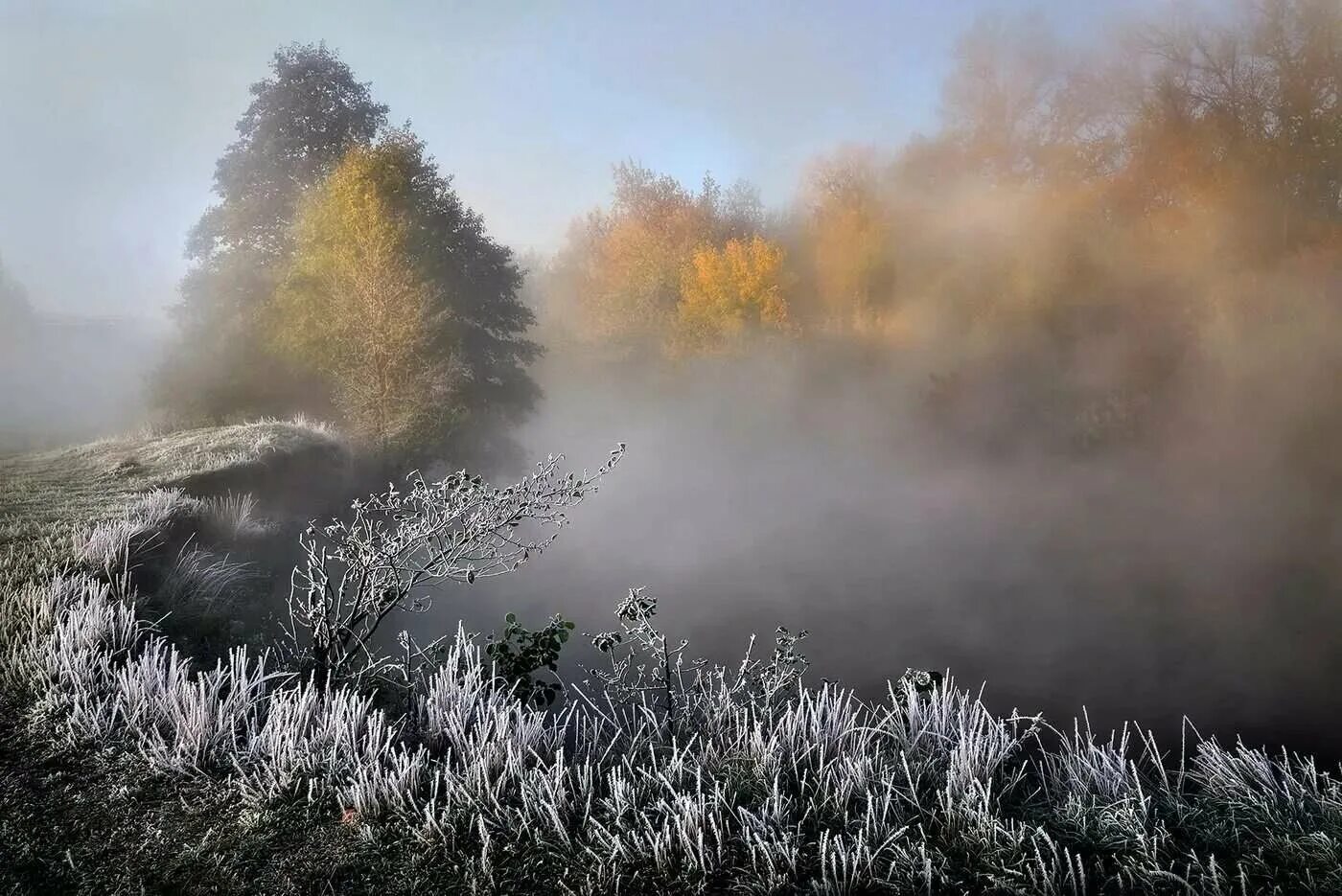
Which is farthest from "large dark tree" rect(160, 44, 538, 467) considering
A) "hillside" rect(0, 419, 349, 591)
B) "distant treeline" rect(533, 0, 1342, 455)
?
"distant treeline" rect(533, 0, 1342, 455)

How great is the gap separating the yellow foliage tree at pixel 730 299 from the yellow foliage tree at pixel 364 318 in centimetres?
767

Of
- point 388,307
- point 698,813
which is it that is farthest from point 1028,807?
point 388,307

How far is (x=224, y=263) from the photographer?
10148mm

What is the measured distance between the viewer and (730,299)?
1714cm

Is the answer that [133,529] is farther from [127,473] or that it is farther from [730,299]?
[730,299]

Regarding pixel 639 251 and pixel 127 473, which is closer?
pixel 127 473

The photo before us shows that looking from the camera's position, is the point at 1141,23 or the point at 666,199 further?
the point at 666,199

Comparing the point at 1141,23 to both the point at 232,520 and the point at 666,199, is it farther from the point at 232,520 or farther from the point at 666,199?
the point at 232,520

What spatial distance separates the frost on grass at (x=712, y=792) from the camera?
189cm

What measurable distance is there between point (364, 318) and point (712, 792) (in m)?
8.74

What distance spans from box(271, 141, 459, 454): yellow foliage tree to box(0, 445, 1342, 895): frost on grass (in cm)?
636

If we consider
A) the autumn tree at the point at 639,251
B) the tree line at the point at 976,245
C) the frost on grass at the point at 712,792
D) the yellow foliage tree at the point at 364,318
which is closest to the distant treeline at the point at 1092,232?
the tree line at the point at 976,245

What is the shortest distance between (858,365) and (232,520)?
12.1 metres

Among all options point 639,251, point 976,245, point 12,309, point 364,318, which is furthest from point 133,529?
point 639,251
